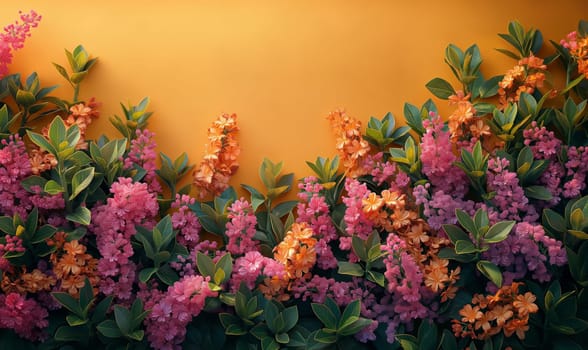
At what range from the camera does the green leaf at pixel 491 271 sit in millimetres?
1878

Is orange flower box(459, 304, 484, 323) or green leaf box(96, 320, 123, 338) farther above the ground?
orange flower box(459, 304, 484, 323)

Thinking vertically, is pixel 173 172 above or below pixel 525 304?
above

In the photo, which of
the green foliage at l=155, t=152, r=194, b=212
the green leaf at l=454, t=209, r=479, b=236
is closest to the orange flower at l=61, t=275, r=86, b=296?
the green foliage at l=155, t=152, r=194, b=212

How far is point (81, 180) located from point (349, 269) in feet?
2.55

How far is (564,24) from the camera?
7.57ft

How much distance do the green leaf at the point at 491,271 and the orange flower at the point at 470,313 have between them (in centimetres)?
9

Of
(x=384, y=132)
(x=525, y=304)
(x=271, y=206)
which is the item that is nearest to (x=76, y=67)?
(x=271, y=206)

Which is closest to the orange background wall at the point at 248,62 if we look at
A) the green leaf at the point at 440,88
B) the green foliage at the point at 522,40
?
the green leaf at the point at 440,88

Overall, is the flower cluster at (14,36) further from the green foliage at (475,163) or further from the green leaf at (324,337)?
the green foliage at (475,163)

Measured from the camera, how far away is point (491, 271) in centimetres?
190

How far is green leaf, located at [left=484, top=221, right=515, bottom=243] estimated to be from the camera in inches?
75.3

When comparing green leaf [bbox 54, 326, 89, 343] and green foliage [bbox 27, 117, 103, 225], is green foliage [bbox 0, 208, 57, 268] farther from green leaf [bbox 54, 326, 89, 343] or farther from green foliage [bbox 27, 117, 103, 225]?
green leaf [bbox 54, 326, 89, 343]

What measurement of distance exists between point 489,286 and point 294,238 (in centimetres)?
57

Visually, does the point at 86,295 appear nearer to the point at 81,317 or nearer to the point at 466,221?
the point at 81,317
